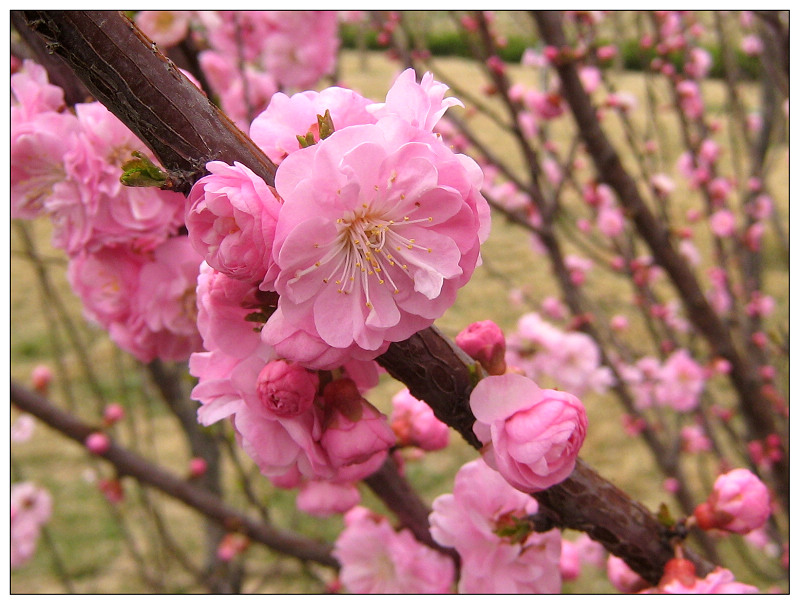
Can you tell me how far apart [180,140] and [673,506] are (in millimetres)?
2527

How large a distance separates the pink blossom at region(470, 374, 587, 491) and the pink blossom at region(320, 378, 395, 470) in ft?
0.31

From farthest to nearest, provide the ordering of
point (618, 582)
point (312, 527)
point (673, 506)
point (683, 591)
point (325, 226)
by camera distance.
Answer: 1. point (312, 527)
2. point (673, 506)
3. point (618, 582)
4. point (683, 591)
5. point (325, 226)

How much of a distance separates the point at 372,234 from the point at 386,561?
59 centimetres

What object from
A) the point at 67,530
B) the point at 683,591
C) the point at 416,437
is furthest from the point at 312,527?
the point at 683,591

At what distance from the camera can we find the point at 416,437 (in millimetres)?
792

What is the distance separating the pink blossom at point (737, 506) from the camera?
2.18ft

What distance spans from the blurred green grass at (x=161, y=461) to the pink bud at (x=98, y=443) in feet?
1.42

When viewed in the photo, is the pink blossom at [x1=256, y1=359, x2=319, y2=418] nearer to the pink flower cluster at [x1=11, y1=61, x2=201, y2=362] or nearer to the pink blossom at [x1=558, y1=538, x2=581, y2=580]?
the pink flower cluster at [x1=11, y1=61, x2=201, y2=362]

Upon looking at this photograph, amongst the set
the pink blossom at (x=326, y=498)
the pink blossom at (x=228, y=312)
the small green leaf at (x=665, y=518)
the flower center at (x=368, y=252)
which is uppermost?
the flower center at (x=368, y=252)

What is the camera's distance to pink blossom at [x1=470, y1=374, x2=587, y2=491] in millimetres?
489

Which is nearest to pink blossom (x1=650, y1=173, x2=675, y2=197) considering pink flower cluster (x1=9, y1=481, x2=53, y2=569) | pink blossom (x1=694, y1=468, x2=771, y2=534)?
pink blossom (x1=694, y1=468, x2=771, y2=534)

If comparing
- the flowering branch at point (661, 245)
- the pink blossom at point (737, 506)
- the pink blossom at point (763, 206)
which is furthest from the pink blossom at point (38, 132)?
the pink blossom at point (763, 206)

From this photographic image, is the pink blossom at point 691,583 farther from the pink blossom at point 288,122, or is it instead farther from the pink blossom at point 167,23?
the pink blossom at point 167,23
